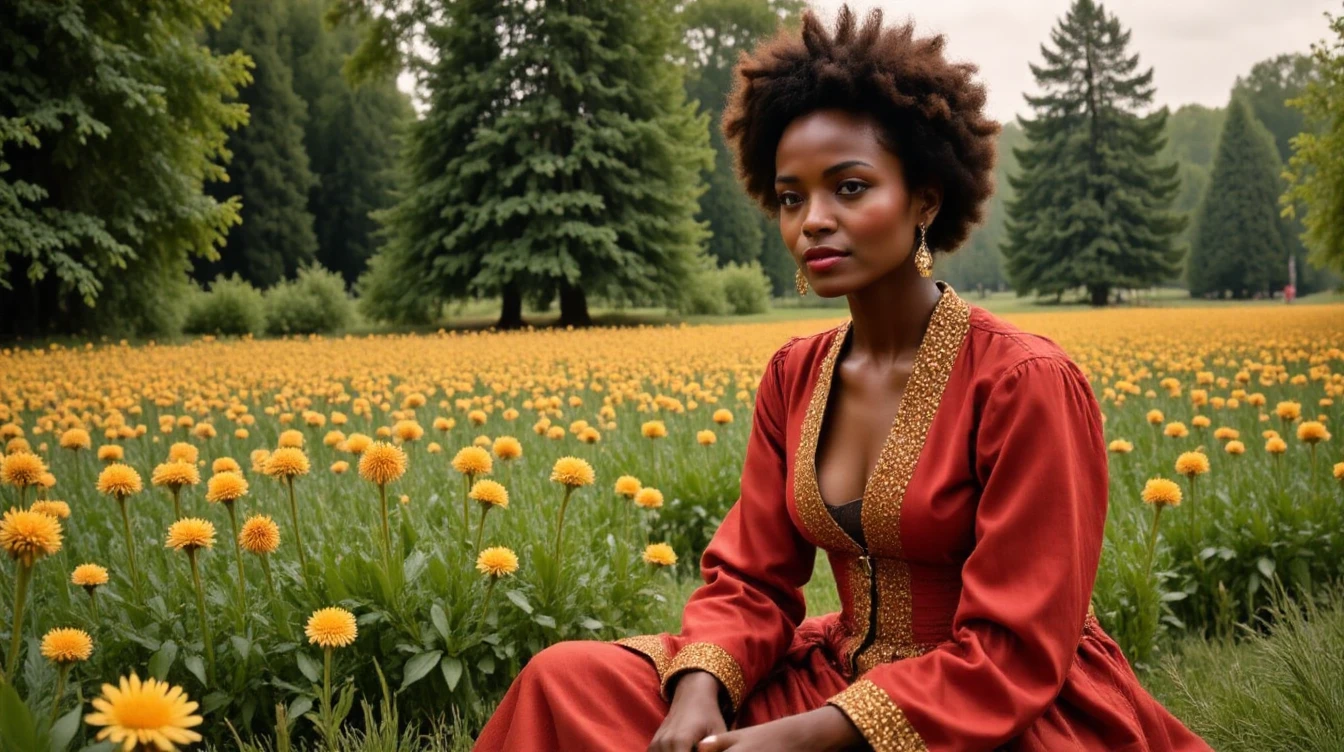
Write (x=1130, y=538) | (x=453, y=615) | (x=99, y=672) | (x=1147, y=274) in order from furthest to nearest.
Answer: (x=1147, y=274)
(x=1130, y=538)
(x=453, y=615)
(x=99, y=672)

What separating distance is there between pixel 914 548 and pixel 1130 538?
82.5 inches

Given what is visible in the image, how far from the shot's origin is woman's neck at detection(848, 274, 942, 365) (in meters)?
1.92

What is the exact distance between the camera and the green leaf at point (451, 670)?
2402mm

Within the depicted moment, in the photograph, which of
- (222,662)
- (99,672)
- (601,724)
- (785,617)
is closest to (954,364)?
(785,617)

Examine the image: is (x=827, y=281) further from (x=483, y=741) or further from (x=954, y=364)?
(x=483, y=741)

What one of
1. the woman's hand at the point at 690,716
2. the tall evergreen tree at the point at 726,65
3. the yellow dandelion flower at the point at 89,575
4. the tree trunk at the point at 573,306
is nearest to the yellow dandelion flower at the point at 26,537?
the yellow dandelion flower at the point at 89,575

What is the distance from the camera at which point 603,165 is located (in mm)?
21984

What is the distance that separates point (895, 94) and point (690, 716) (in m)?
1.20

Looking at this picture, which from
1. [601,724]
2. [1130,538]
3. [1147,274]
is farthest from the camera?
[1147,274]

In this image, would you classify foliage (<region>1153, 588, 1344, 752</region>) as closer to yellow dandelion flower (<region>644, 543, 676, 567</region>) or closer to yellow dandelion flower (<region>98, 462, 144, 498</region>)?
yellow dandelion flower (<region>644, 543, 676, 567</region>)

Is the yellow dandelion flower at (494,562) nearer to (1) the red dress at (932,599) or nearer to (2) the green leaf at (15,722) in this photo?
(1) the red dress at (932,599)

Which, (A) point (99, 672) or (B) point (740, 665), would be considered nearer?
(B) point (740, 665)

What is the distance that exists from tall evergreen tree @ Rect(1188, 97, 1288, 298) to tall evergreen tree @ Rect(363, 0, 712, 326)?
33.5 metres

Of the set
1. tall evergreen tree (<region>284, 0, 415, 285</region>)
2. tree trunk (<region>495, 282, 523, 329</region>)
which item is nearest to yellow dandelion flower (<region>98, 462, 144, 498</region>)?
tree trunk (<region>495, 282, 523, 329</region>)
